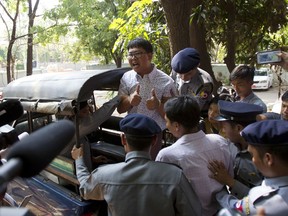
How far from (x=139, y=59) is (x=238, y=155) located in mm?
1539

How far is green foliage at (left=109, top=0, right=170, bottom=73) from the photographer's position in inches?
236

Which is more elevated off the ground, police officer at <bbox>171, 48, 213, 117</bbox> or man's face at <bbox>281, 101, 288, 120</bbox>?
police officer at <bbox>171, 48, 213, 117</bbox>

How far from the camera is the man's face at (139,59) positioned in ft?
11.0

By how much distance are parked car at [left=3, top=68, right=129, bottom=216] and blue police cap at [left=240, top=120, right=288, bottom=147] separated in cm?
166

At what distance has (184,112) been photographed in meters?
2.15

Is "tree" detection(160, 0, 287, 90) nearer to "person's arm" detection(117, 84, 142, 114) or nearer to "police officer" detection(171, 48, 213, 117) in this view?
"police officer" detection(171, 48, 213, 117)

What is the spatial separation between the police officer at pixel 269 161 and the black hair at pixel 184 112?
0.48m

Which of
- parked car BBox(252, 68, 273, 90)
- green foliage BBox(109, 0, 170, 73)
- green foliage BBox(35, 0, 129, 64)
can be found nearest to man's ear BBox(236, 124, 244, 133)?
green foliage BBox(109, 0, 170, 73)

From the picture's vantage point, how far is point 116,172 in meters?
2.02

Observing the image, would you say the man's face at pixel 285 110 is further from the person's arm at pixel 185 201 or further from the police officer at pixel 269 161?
the person's arm at pixel 185 201

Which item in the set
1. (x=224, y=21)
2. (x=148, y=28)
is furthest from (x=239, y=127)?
(x=148, y=28)

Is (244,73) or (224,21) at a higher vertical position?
(224,21)

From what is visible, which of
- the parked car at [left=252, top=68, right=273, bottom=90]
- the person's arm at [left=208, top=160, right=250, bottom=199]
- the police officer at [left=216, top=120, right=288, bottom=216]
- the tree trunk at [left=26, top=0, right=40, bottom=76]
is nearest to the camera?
the police officer at [left=216, top=120, right=288, bottom=216]

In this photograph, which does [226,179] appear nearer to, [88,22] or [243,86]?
[243,86]
